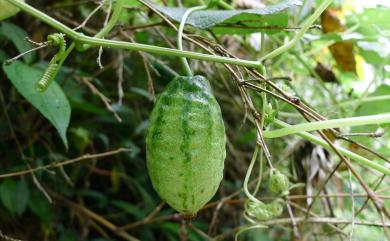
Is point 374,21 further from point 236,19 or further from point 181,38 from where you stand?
point 181,38

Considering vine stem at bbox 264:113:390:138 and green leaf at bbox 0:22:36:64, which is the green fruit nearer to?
green leaf at bbox 0:22:36:64

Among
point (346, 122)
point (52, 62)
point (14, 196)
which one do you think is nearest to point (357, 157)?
point (346, 122)

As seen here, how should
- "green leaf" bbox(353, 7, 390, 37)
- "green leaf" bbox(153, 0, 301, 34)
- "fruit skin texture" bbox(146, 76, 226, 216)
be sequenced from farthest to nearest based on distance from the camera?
1. "green leaf" bbox(353, 7, 390, 37)
2. "green leaf" bbox(153, 0, 301, 34)
3. "fruit skin texture" bbox(146, 76, 226, 216)

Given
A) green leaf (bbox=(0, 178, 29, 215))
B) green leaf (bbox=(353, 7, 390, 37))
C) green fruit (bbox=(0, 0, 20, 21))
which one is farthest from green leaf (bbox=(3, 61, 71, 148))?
green leaf (bbox=(353, 7, 390, 37))

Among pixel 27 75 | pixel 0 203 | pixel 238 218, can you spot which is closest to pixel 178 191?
pixel 27 75

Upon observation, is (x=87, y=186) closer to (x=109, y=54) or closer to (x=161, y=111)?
(x=109, y=54)

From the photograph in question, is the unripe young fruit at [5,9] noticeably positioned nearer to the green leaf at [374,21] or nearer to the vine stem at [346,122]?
the vine stem at [346,122]
